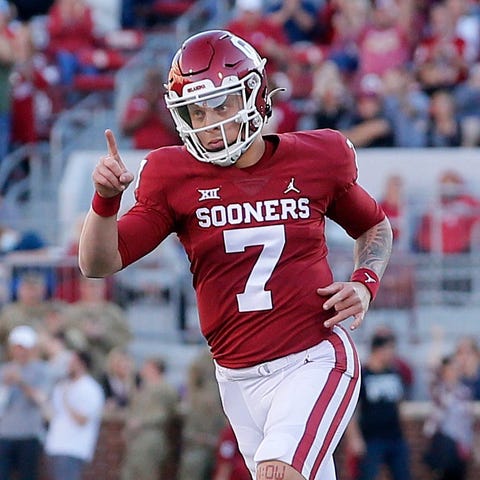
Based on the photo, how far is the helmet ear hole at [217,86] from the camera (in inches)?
214

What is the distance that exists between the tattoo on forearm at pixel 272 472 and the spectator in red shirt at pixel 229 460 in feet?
21.5

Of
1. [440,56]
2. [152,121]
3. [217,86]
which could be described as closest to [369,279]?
[217,86]

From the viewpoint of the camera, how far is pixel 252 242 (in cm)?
554

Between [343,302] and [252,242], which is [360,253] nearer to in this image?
[343,302]

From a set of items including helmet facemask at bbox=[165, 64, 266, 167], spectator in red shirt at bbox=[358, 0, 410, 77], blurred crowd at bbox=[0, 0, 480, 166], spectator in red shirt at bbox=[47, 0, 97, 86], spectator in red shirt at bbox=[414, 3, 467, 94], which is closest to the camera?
helmet facemask at bbox=[165, 64, 266, 167]

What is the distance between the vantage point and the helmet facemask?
5.44 metres

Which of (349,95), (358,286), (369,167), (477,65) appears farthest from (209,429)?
(358,286)

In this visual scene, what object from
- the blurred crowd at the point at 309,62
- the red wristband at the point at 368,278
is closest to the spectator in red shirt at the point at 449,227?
the blurred crowd at the point at 309,62

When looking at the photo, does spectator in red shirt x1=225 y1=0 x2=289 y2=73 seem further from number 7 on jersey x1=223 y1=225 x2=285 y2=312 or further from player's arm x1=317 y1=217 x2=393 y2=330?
number 7 on jersey x1=223 y1=225 x2=285 y2=312

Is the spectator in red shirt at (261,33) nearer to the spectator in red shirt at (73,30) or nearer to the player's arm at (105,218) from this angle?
the spectator in red shirt at (73,30)

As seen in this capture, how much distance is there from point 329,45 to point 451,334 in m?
4.36

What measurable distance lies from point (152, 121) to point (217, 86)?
345 inches

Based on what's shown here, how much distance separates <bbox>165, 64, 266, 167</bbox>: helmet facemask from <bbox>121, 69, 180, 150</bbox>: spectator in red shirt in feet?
27.9

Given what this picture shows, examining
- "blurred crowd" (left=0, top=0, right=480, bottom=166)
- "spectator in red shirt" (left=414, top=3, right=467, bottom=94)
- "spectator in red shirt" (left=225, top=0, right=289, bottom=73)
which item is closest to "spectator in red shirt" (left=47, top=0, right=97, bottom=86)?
"blurred crowd" (left=0, top=0, right=480, bottom=166)
